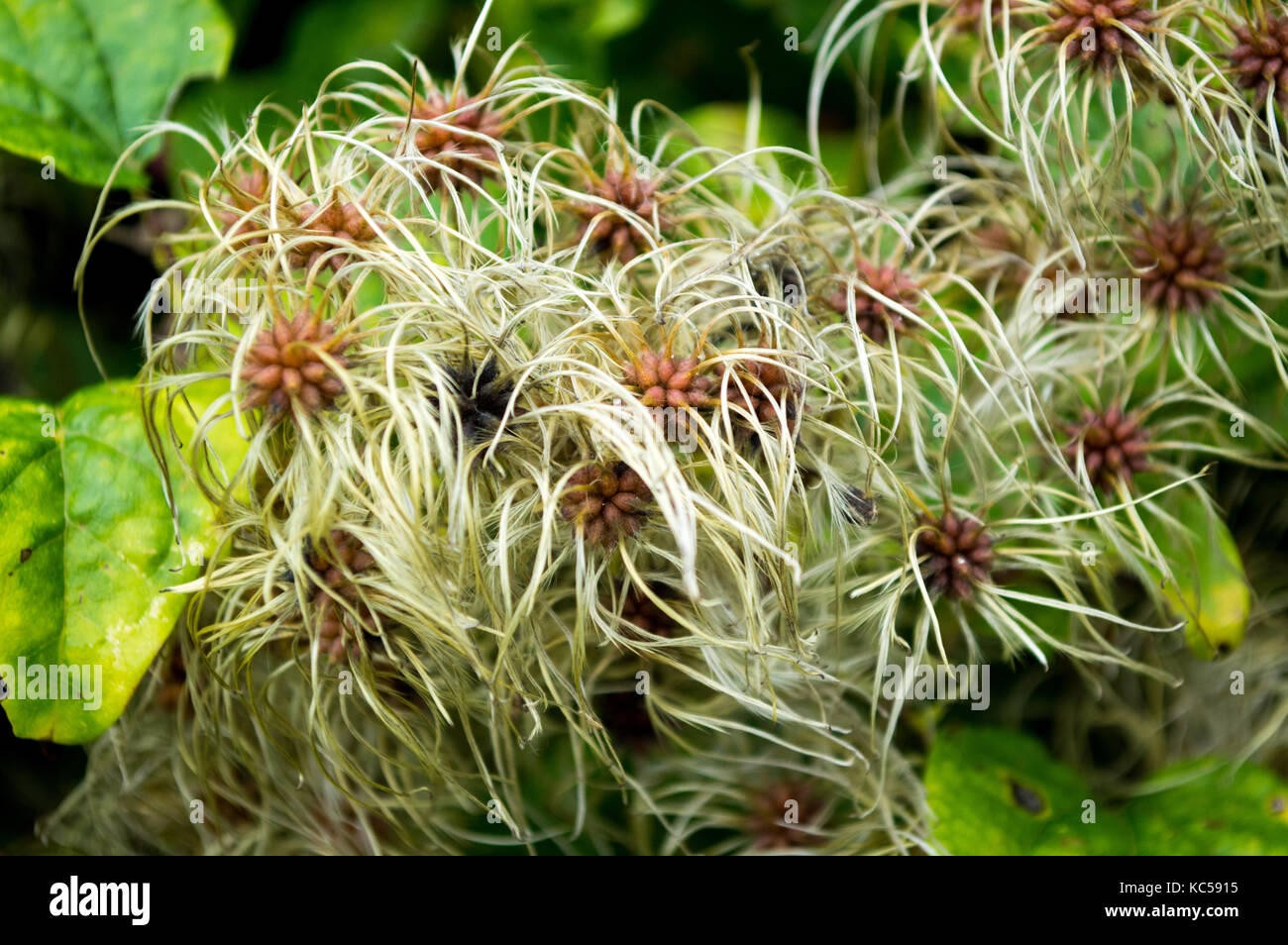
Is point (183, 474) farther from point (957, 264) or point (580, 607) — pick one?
point (957, 264)

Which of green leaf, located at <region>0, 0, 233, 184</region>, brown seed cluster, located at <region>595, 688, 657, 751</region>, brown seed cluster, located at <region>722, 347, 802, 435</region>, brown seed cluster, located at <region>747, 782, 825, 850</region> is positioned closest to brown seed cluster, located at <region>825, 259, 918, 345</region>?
brown seed cluster, located at <region>722, 347, 802, 435</region>

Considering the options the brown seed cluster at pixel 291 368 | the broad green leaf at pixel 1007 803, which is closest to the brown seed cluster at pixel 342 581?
the brown seed cluster at pixel 291 368

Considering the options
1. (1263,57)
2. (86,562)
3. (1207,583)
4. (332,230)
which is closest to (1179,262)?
(1263,57)

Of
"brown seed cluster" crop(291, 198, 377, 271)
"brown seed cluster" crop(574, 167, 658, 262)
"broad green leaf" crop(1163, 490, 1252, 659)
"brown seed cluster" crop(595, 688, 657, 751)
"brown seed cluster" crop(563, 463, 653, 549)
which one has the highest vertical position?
"brown seed cluster" crop(574, 167, 658, 262)

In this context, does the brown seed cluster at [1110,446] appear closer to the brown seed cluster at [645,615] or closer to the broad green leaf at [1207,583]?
the broad green leaf at [1207,583]

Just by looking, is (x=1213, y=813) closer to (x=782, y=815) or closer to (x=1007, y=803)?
(x=1007, y=803)

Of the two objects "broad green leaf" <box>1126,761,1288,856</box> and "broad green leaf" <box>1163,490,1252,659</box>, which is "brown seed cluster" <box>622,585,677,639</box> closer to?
"broad green leaf" <box>1163,490,1252,659</box>

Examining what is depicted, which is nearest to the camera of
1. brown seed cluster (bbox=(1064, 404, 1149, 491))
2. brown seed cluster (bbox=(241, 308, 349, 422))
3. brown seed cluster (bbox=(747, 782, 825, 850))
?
brown seed cluster (bbox=(241, 308, 349, 422))
